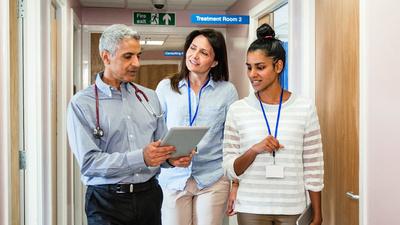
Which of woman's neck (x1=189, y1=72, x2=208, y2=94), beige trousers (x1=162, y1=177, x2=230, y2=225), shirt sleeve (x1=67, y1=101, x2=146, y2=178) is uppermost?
woman's neck (x1=189, y1=72, x2=208, y2=94)

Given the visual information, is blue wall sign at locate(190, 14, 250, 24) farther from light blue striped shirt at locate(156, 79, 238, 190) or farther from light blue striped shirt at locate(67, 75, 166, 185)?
light blue striped shirt at locate(67, 75, 166, 185)

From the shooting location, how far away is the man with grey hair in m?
1.67

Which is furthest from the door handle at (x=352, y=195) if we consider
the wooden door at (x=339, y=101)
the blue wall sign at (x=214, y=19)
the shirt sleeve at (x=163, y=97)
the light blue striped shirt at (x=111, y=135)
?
the blue wall sign at (x=214, y=19)

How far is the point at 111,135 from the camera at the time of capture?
1739 millimetres

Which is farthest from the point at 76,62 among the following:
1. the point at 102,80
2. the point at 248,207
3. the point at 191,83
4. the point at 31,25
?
the point at 248,207

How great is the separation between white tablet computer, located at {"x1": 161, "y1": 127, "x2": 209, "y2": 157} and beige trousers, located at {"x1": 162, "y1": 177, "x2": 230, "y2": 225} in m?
0.48

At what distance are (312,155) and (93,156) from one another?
872 mm

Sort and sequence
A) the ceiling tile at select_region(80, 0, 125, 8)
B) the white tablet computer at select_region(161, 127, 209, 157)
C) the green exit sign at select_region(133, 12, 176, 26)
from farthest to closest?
1. the green exit sign at select_region(133, 12, 176, 26)
2. the ceiling tile at select_region(80, 0, 125, 8)
3. the white tablet computer at select_region(161, 127, 209, 157)

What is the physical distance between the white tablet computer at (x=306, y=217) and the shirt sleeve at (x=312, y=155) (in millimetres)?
87

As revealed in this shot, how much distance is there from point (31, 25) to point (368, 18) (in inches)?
70.8

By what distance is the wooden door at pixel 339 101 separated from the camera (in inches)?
79.0

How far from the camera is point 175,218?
2215mm

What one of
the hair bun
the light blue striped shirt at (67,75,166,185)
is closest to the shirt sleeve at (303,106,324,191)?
the hair bun

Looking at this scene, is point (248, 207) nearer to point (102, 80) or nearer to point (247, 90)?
point (102, 80)
